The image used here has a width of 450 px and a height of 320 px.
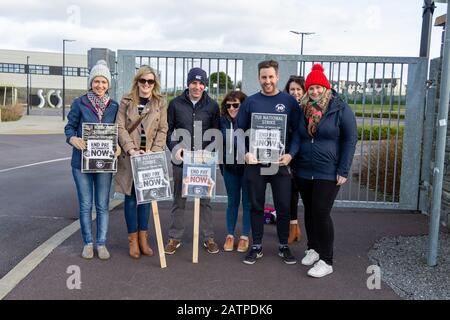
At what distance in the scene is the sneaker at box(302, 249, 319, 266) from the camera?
4797 millimetres

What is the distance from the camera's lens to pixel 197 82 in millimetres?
4840

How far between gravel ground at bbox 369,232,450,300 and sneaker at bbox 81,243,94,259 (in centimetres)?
294

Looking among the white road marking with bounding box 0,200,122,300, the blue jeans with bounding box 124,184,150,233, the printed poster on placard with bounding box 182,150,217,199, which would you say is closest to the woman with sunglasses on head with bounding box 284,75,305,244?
the printed poster on placard with bounding box 182,150,217,199

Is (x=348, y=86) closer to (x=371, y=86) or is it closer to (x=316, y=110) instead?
(x=371, y=86)

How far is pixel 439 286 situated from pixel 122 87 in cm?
497

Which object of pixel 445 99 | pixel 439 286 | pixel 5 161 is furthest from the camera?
A: pixel 5 161

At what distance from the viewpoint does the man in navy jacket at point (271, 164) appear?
464cm

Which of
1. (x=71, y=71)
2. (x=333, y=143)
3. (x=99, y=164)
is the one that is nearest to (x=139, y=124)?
(x=99, y=164)

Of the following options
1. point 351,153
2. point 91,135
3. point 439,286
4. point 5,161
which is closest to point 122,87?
point 91,135

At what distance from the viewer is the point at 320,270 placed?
4.47 metres

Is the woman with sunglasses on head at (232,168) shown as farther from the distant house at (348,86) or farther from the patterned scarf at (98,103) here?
the distant house at (348,86)

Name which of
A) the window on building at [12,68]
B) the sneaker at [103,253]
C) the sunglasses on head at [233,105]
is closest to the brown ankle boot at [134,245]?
the sneaker at [103,253]

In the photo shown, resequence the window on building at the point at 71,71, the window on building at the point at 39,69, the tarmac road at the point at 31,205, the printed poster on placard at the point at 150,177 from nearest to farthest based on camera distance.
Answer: the printed poster on placard at the point at 150,177 → the tarmac road at the point at 31,205 → the window on building at the point at 71,71 → the window on building at the point at 39,69
